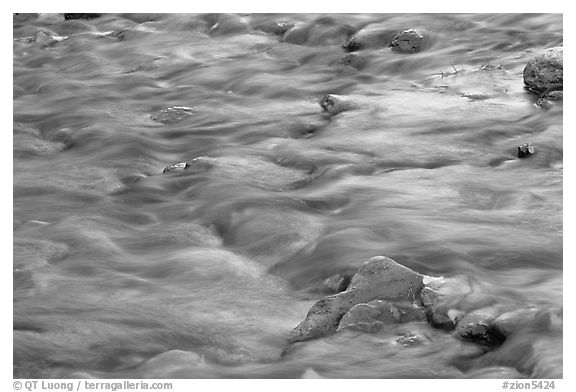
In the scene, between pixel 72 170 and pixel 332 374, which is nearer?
pixel 332 374

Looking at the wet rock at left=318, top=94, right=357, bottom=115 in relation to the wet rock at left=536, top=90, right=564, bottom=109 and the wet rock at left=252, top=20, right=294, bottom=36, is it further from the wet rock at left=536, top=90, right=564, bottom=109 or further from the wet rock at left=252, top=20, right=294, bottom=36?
the wet rock at left=252, top=20, right=294, bottom=36

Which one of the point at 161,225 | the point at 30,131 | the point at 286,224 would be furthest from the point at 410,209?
the point at 30,131

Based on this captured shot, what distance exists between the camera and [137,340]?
5539 millimetres

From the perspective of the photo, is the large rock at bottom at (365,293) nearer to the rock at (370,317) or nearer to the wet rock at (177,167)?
the rock at (370,317)

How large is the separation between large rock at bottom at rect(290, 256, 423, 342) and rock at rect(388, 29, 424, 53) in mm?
6017

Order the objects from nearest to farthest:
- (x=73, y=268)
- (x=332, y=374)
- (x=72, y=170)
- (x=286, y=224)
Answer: (x=332, y=374) < (x=73, y=268) < (x=286, y=224) < (x=72, y=170)

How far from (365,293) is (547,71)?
4.61 m

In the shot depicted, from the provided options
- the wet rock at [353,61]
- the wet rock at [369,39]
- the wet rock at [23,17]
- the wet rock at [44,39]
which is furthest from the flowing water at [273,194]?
the wet rock at [23,17]

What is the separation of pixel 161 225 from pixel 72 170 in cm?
169

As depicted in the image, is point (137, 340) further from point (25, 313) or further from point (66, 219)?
point (66, 219)

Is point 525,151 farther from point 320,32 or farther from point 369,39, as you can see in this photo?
point 320,32

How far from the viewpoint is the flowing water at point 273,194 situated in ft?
17.8

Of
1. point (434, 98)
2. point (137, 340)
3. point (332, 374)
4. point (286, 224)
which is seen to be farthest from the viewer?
point (434, 98)

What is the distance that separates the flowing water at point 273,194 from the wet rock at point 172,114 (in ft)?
0.11
